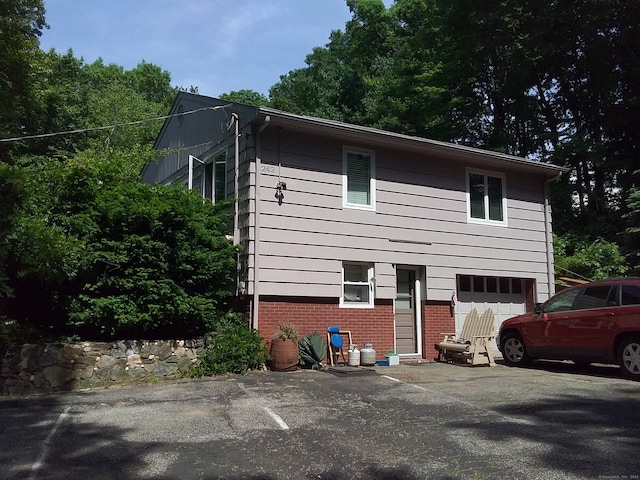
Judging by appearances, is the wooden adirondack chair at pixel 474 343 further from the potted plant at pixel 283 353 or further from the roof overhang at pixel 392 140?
the roof overhang at pixel 392 140

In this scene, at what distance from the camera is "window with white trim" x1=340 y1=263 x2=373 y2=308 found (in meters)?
12.1

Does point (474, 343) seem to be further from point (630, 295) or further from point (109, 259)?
point (109, 259)

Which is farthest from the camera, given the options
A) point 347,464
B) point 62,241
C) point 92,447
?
point 62,241

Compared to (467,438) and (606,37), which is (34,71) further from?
(606,37)

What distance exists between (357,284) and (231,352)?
135 inches

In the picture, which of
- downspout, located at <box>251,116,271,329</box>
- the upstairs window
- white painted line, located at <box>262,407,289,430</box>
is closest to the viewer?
white painted line, located at <box>262,407,289,430</box>

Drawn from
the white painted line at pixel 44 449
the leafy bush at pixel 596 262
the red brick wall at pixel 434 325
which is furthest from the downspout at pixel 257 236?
the leafy bush at pixel 596 262

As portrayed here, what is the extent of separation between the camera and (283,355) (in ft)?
33.6

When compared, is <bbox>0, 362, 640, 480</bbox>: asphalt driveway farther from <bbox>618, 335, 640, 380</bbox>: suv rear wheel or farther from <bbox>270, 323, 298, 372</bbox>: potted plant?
<bbox>270, 323, 298, 372</bbox>: potted plant

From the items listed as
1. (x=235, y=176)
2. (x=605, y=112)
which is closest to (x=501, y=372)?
(x=235, y=176)

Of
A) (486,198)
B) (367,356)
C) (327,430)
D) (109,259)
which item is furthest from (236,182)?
(486,198)

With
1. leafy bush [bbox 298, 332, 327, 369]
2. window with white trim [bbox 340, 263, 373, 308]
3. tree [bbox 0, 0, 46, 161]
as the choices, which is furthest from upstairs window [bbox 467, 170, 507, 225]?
tree [bbox 0, 0, 46, 161]

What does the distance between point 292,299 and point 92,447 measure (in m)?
6.01

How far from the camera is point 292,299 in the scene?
1121 centimetres
